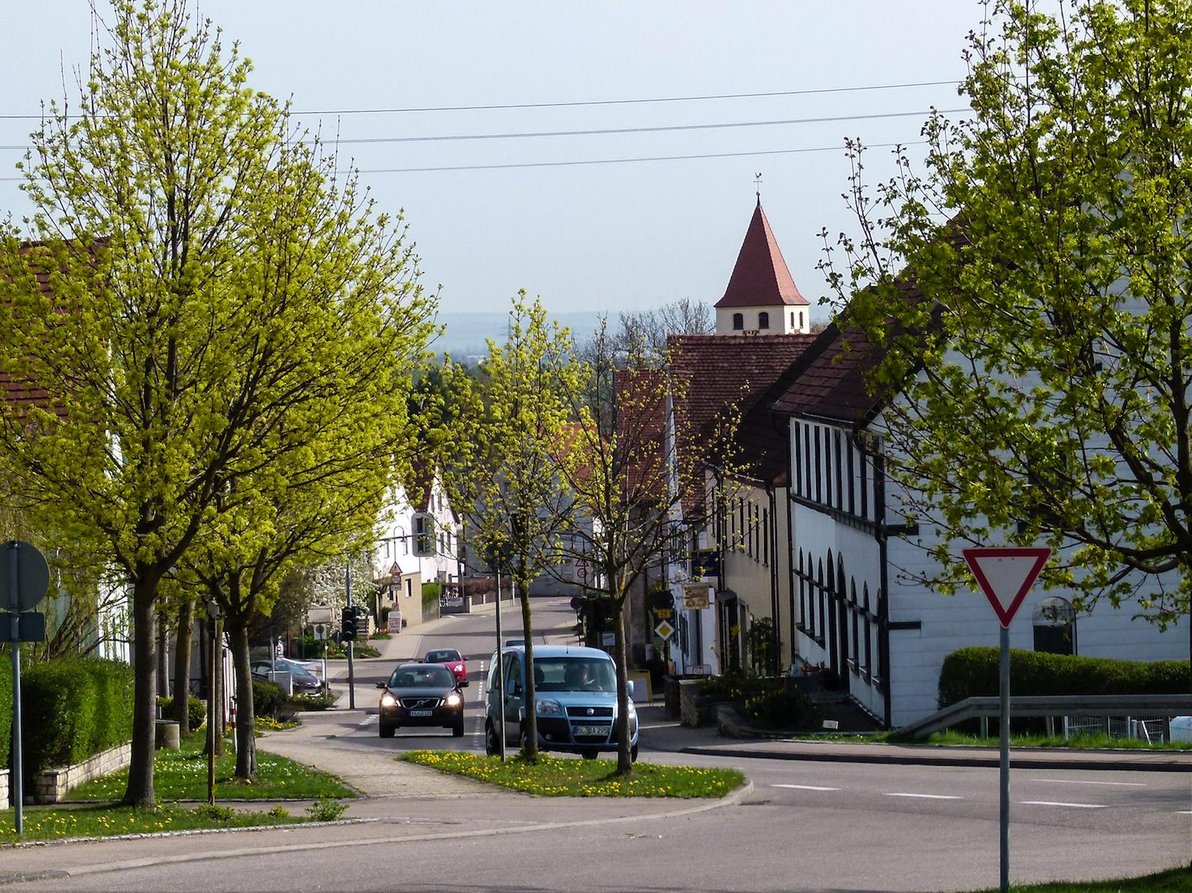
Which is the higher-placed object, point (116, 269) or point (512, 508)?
point (116, 269)

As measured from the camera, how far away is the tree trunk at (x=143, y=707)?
18.1 metres

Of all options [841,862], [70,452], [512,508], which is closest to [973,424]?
[841,862]

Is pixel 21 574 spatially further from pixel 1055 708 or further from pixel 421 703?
pixel 421 703

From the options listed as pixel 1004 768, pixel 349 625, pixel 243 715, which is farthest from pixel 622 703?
pixel 349 625

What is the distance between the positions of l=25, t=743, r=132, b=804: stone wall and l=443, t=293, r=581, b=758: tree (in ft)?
19.9

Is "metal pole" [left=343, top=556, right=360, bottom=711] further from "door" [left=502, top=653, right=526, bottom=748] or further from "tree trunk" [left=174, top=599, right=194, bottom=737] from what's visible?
"door" [left=502, top=653, right=526, bottom=748]

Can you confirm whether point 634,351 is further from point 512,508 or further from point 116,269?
point 116,269

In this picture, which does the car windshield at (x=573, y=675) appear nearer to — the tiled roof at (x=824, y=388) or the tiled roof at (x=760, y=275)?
the tiled roof at (x=824, y=388)

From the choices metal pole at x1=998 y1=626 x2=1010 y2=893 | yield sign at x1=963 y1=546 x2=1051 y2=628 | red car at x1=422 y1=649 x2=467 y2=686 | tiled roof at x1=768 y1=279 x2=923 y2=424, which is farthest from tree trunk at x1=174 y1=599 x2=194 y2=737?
red car at x1=422 y1=649 x2=467 y2=686

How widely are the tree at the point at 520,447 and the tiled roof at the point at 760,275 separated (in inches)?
3350

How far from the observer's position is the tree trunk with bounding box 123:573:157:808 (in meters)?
18.1

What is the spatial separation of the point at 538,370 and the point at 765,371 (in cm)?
2867

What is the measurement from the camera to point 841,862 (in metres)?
15.1

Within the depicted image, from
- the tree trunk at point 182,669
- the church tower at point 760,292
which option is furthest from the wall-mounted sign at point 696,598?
the church tower at point 760,292
